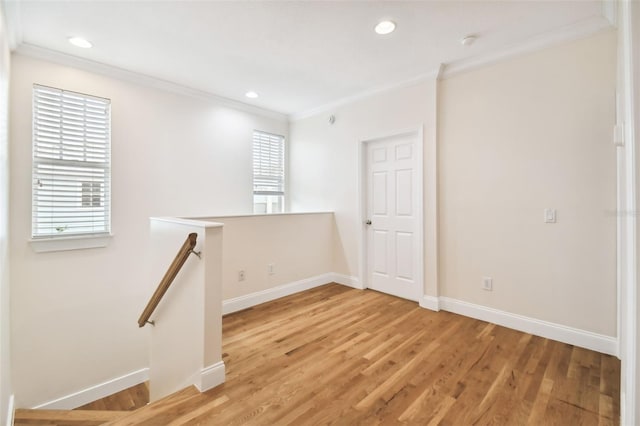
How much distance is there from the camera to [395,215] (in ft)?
12.2

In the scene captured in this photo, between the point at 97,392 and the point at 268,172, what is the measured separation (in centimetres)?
346

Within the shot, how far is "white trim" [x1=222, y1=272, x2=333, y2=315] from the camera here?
3.25 metres

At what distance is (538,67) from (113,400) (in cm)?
540

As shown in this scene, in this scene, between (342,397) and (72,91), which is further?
(72,91)

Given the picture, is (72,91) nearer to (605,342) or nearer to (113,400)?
(113,400)

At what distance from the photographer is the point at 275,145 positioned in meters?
4.86

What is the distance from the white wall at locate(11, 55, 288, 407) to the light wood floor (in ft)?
4.51

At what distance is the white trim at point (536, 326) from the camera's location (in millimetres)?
2324

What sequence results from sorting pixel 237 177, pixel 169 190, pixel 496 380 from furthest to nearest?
pixel 237 177 < pixel 169 190 < pixel 496 380

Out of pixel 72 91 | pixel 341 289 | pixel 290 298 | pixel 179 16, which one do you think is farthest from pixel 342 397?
pixel 72 91

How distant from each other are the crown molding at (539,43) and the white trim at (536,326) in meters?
2.51

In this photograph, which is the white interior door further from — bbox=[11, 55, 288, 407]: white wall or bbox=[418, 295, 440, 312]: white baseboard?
bbox=[11, 55, 288, 407]: white wall

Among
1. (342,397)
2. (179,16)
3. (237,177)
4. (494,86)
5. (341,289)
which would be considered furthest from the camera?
(237,177)

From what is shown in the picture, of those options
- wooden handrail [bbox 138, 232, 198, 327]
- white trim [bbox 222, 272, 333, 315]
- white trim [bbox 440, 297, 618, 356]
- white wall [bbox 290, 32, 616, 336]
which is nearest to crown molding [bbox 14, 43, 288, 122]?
white wall [bbox 290, 32, 616, 336]
